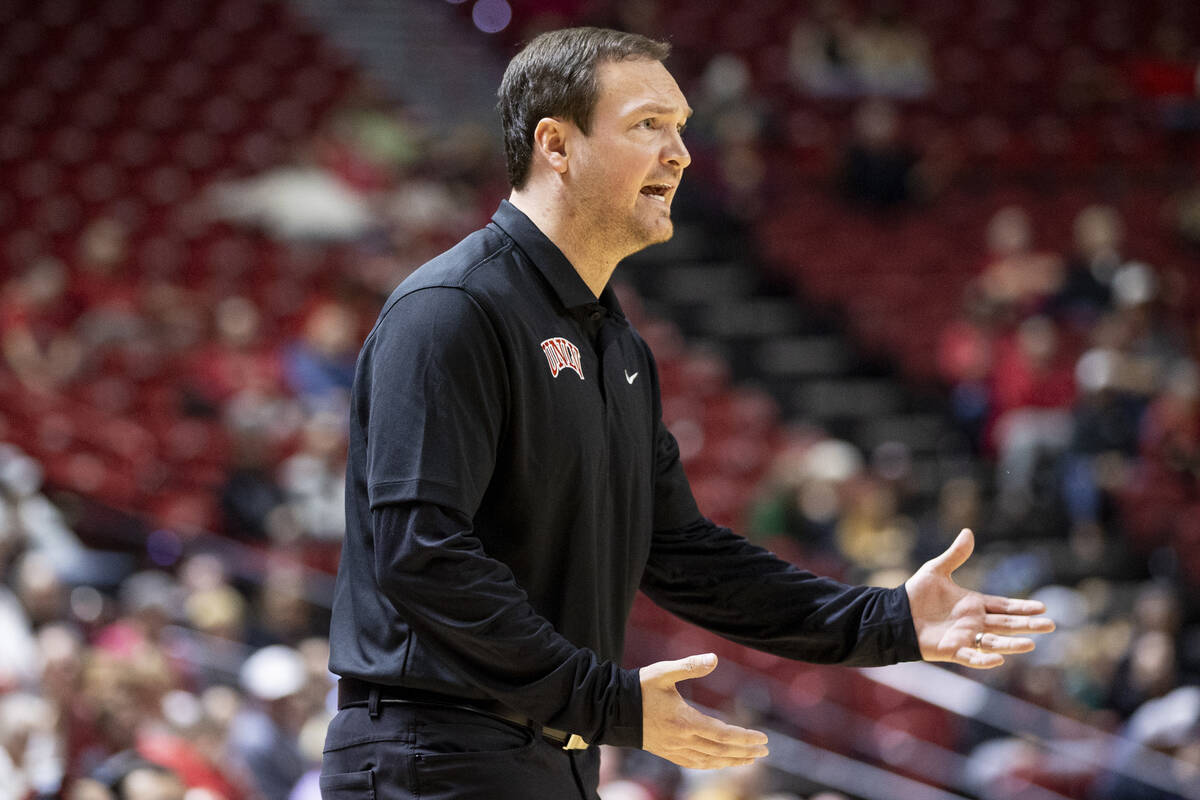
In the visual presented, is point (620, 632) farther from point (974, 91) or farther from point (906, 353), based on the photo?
point (974, 91)

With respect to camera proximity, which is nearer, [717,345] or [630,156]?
[630,156]

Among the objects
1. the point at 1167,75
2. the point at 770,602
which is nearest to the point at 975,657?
the point at 770,602

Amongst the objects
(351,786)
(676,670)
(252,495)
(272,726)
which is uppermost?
(676,670)

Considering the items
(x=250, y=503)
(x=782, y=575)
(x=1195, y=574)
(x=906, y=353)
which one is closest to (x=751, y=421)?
(x=906, y=353)

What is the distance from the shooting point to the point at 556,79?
2.06m

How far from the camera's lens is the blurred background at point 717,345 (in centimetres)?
624

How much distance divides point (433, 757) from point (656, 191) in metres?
0.85

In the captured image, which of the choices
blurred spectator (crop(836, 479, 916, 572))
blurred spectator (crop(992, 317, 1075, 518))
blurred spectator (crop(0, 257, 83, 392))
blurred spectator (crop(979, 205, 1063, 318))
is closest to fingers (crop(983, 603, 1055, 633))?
blurred spectator (crop(836, 479, 916, 572))

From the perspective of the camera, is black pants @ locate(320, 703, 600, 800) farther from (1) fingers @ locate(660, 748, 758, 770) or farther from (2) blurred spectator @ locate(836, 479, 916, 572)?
(2) blurred spectator @ locate(836, 479, 916, 572)

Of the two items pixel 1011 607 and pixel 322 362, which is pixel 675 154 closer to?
pixel 1011 607

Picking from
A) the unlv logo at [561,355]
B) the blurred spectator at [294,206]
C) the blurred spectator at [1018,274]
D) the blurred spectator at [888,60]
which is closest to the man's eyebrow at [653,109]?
→ the unlv logo at [561,355]

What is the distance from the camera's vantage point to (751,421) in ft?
31.3

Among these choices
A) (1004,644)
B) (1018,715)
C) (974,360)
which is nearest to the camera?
(1004,644)

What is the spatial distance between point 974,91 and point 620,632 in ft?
36.5
